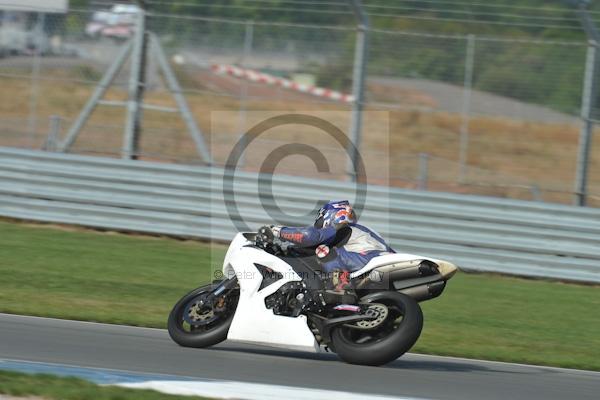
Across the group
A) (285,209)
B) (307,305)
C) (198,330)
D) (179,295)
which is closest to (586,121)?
(285,209)

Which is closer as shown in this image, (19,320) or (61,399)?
(61,399)

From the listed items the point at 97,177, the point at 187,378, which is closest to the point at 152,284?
the point at 97,177

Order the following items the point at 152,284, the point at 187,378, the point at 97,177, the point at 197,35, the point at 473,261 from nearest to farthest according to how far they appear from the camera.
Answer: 1. the point at 187,378
2. the point at 152,284
3. the point at 473,261
4. the point at 97,177
5. the point at 197,35

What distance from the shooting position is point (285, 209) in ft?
48.4

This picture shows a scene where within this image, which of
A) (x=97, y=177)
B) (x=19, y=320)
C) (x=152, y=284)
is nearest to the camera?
(x=19, y=320)

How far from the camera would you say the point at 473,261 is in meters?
14.2

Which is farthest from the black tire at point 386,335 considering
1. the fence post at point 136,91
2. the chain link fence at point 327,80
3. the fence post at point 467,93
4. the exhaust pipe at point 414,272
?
the fence post at point 136,91

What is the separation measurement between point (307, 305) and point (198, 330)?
3.14ft

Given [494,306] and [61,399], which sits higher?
[61,399]

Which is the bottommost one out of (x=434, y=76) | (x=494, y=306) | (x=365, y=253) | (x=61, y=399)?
(x=494, y=306)

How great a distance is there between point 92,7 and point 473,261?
726cm

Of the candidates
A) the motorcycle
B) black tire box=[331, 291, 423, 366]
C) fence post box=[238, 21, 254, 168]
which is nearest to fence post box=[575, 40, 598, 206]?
fence post box=[238, 21, 254, 168]

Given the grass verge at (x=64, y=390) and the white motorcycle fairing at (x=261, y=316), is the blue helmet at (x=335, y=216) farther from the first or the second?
the grass verge at (x=64, y=390)

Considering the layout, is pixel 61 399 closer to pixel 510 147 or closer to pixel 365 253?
pixel 365 253
